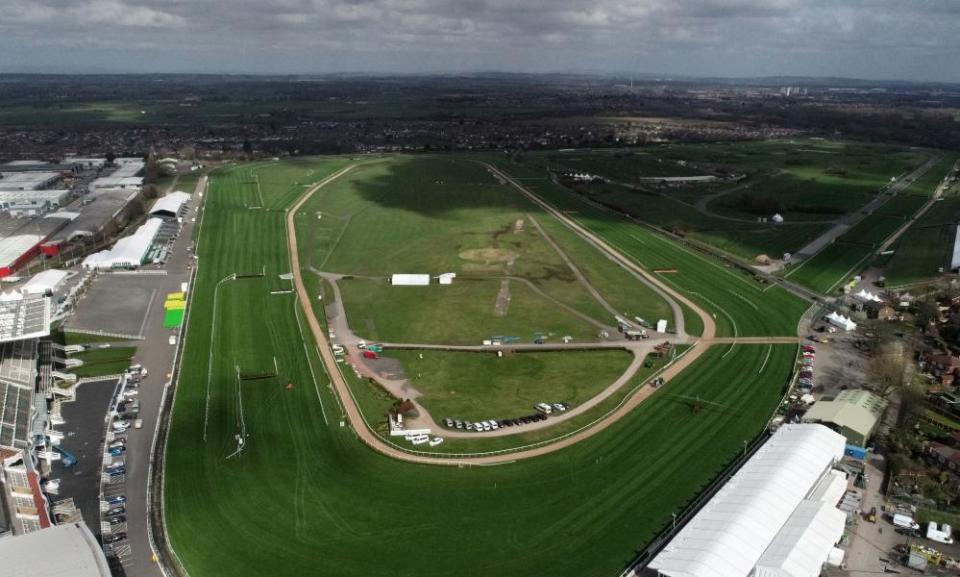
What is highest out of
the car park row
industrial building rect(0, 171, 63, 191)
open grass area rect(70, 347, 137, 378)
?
industrial building rect(0, 171, 63, 191)

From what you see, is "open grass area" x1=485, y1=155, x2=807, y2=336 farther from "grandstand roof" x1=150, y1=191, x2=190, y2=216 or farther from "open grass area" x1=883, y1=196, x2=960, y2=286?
"grandstand roof" x1=150, y1=191, x2=190, y2=216

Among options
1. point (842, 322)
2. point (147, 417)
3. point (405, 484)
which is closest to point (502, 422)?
point (405, 484)

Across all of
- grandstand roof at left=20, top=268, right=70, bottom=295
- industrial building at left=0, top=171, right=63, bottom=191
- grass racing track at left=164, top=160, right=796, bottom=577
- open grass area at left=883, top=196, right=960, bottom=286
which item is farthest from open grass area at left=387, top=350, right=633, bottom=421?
industrial building at left=0, top=171, right=63, bottom=191

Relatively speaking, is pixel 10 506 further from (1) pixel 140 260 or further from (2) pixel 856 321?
(2) pixel 856 321

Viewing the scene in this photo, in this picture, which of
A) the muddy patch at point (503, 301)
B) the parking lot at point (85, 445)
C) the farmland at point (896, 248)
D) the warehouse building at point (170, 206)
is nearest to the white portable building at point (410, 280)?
the muddy patch at point (503, 301)

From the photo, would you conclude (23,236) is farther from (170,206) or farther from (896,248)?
(896,248)

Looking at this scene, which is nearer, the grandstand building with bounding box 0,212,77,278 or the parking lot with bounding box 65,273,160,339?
the parking lot with bounding box 65,273,160,339

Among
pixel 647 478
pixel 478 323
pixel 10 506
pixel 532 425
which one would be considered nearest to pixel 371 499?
pixel 532 425
